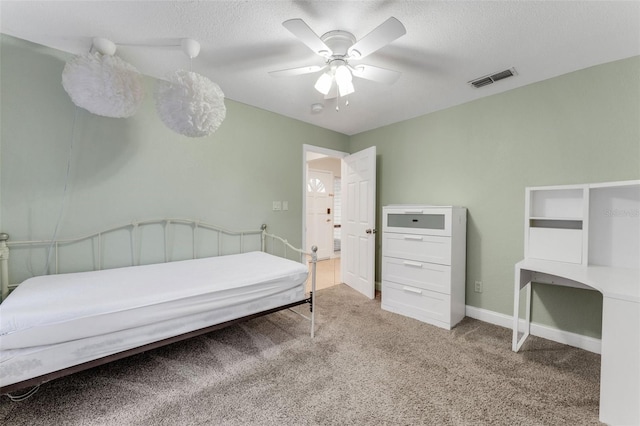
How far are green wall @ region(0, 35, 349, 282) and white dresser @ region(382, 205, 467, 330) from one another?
4.59 feet

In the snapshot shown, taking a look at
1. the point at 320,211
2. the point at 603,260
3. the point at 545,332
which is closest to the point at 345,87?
the point at 603,260

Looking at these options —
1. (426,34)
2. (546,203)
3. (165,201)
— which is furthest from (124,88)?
(546,203)

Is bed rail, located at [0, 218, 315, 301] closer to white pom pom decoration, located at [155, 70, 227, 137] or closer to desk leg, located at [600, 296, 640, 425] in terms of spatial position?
white pom pom decoration, located at [155, 70, 227, 137]

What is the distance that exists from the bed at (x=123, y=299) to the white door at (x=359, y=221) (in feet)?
4.31

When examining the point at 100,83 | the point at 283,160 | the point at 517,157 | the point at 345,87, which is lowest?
the point at 517,157

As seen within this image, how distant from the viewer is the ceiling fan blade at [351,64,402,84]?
181 cm

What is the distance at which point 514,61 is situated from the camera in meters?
2.05

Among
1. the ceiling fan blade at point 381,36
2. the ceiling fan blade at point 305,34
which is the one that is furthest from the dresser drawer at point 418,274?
→ the ceiling fan blade at point 305,34

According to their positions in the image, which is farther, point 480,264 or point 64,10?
point 480,264

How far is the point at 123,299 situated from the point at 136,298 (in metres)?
0.06

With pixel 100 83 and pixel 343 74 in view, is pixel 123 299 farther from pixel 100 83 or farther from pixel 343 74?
pixel 343 74

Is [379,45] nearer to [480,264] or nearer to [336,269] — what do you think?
[480,264]

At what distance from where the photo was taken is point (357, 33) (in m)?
1.72

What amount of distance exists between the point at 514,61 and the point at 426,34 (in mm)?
878
